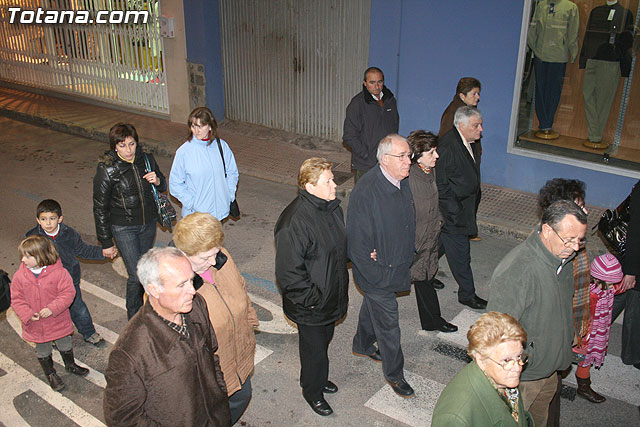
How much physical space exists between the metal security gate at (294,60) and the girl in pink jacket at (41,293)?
722 centimetres

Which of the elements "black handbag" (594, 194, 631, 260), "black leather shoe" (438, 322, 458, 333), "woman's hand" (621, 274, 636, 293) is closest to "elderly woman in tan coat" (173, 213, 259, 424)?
"black leather shoe" (438, 322, 458, 333)

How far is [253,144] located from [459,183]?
22.3 ft

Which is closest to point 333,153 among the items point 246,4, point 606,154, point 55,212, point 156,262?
point 246,4

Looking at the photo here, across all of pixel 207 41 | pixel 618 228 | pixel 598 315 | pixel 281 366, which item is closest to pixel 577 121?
pixel 618 228

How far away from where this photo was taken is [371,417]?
5.11 m

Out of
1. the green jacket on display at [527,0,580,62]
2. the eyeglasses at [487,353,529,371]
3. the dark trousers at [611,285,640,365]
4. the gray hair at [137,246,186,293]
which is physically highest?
the green jacket on display at [527,0,580,62]

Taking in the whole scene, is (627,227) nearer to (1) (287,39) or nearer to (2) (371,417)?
(2) (371,417)

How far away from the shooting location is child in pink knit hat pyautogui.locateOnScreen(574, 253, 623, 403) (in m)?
5.03

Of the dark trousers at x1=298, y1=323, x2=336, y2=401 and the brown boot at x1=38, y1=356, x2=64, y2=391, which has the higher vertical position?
the dark trousers at x1=298, y1=323, x2=336, y2=401

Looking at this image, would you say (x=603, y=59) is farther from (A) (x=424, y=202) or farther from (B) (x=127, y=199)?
(B) (x=127, y=199)

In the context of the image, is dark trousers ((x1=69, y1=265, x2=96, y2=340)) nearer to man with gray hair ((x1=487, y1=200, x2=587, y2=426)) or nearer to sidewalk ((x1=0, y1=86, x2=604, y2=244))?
man with gray hair ((x1=487, y1=200, x2=587, y2=426))

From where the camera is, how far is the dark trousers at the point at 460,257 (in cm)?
648

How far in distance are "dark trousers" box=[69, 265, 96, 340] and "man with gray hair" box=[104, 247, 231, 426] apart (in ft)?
9.31

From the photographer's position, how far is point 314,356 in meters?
4.93
